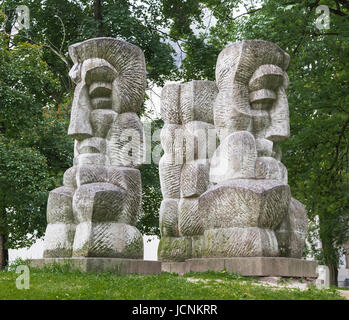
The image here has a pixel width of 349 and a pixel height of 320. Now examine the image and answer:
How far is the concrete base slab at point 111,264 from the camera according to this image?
7766 millimetres

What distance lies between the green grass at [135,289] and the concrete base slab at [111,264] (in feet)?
0.58

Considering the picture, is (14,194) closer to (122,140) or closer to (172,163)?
(172,163)

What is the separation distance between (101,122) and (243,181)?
7.80 feet

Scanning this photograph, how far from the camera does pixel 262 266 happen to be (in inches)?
318

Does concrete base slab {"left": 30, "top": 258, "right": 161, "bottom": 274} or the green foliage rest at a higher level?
the green foliage

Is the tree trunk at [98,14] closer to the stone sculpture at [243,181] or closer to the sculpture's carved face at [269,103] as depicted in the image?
the stone sculpture at [243,181]

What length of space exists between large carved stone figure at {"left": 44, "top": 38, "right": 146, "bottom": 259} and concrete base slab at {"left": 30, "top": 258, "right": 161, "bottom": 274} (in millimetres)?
207

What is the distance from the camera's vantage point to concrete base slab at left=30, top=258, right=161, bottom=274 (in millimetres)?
7766

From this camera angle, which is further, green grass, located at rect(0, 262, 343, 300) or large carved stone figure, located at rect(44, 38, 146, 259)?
large carved stone figure, located at rect(44, 38, 146, 259)

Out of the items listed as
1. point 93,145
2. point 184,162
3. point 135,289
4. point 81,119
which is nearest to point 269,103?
point 184,162

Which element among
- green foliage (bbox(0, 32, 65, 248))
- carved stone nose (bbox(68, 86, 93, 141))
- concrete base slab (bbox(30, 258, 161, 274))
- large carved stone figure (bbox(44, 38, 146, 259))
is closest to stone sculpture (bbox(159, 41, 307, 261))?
concrete base slab (bbox(30, 258, 161, 274))

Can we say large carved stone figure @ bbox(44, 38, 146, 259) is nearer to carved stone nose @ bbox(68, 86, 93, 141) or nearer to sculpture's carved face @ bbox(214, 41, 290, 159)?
carved stone nose @ bbox(68, 86, 93, 141)
